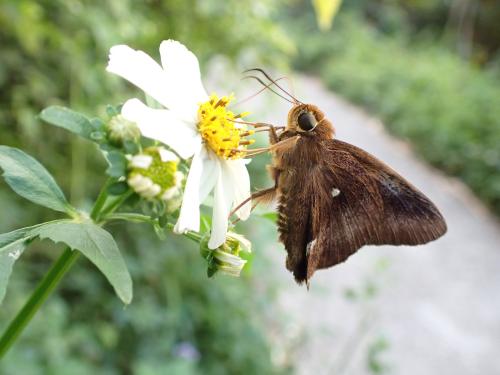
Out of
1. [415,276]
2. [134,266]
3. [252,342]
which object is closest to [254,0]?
[134,266]

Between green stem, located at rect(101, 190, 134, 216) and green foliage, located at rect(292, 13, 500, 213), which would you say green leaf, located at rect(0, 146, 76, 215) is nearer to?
green stem, located at rect(101, 190, 134, 216)

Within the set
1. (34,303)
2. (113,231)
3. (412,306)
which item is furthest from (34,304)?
(412,306)

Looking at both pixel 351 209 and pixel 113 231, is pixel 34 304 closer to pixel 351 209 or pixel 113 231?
pixel 351 209

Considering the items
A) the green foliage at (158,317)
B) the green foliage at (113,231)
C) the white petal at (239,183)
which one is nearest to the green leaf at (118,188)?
the white petal at (239,183)

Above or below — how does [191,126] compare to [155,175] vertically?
above

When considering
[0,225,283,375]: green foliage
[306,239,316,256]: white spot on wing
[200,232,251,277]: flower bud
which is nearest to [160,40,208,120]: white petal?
[200,232,251,277]: flower bud
